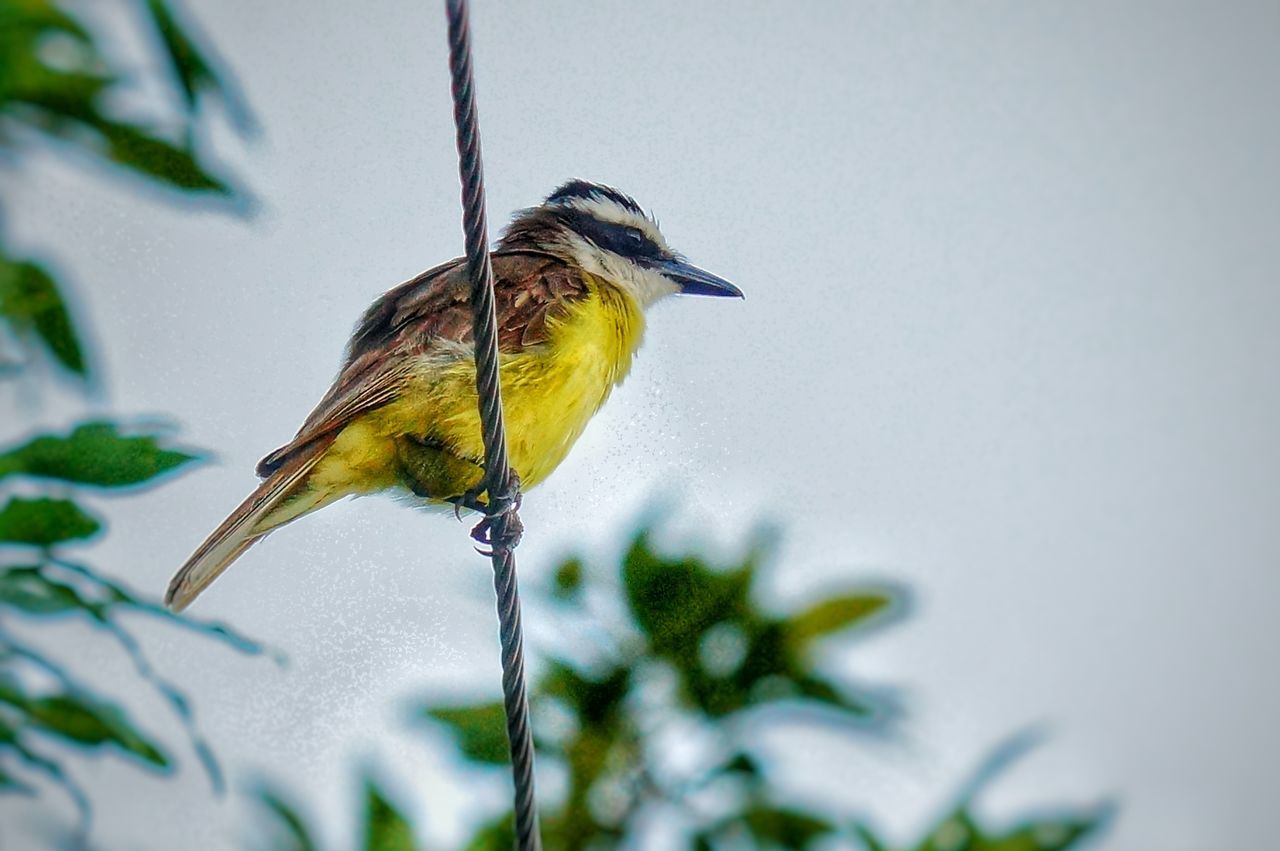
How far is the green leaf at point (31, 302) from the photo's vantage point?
1.54m

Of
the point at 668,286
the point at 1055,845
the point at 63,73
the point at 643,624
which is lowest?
the point at 1055,845

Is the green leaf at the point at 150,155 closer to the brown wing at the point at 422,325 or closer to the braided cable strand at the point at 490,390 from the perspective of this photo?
the braided cable strand at the point at 490,390

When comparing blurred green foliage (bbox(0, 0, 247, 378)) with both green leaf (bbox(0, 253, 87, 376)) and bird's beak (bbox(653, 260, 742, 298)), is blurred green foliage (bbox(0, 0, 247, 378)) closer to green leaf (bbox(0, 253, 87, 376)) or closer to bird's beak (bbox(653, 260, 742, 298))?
green leaf (bbox(0, 253, 87, 376))

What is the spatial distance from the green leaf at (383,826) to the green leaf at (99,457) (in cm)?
55

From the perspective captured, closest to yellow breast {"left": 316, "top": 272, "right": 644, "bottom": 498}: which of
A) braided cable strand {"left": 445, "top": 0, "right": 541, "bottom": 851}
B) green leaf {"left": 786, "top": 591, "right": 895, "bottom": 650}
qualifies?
braided cable strand {"left": 445, "top": 0, "right": 541, "bottom": 851}

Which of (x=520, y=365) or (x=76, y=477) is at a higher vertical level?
(x=520, y=365)

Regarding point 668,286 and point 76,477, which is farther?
point 668,286

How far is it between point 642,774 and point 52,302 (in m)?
0.99

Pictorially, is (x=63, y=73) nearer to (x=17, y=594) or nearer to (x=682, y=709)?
(x=17, y=594)

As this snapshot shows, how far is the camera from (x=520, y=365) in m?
2.50

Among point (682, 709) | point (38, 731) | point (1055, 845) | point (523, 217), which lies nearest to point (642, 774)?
point (682, 709)

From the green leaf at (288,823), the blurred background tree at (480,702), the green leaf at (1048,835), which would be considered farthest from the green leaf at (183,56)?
the green leaf at (1048,835)

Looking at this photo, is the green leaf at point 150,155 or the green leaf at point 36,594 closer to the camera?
the green leaf at point 36,594

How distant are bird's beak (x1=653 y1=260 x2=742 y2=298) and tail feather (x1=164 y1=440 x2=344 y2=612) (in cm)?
113
